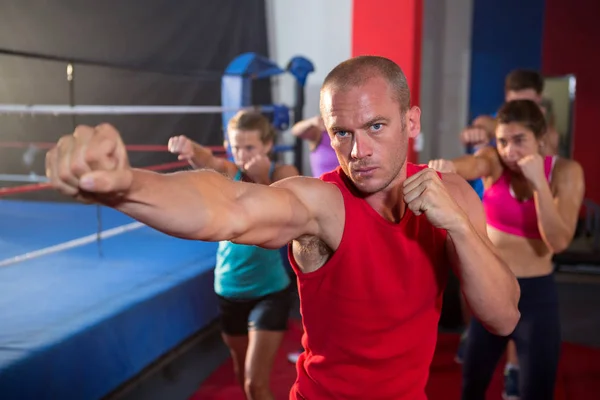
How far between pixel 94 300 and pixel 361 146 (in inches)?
61.6

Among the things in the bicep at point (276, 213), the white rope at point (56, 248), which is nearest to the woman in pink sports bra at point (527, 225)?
the bicep at point (276, 213)

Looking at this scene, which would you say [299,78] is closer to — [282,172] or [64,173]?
[282,172]

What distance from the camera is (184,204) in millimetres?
875

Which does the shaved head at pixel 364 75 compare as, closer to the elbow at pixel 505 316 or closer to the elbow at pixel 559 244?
the elbow at pixel 505 316

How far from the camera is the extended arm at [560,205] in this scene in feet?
6.22

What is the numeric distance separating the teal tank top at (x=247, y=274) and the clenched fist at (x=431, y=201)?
111 cm

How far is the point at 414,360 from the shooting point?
4.05 feet

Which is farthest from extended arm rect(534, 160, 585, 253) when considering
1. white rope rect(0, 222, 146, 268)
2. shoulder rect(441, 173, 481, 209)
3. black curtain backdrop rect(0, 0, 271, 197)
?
black curtain backdrop rect(0, 0, 271, 197)

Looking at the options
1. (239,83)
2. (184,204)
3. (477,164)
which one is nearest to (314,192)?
(184,204)

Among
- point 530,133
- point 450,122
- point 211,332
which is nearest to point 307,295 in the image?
point 530,133

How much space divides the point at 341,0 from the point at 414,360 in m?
4.60

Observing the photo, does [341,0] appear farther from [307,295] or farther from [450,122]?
[307,295]

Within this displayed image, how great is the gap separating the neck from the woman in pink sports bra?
640 millimetres

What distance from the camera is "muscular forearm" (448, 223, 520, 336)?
1127 millimetres
